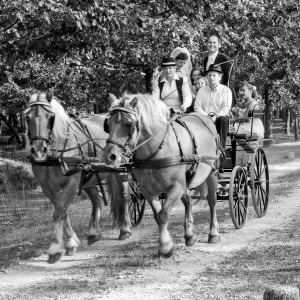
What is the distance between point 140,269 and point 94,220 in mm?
2191

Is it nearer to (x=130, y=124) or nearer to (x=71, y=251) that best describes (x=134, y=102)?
(x=130, y=124)

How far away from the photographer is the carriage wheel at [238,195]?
441 inches

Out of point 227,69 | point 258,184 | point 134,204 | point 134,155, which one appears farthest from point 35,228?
point 134,155

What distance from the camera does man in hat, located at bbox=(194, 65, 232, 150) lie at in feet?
36.5

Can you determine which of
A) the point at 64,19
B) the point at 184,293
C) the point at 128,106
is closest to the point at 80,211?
the point at 64,19

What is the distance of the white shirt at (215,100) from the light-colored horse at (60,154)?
68.9 inches

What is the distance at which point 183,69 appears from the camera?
12.0 metres

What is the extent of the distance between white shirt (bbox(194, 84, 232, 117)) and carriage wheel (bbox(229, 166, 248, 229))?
1053mm

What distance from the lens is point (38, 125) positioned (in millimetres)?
8758

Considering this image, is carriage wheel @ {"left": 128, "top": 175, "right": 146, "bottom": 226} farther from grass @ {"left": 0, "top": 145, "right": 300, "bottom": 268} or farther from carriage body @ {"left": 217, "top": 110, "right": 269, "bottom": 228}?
carriage body @ {"left": 217, "top": 110, "right": 269, "bottom": 228}

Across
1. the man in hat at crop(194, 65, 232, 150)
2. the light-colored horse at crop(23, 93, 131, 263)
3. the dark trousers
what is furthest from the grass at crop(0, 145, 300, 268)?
the man in hat at crop(194, 65, 232, 150)

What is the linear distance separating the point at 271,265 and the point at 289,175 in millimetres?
12519

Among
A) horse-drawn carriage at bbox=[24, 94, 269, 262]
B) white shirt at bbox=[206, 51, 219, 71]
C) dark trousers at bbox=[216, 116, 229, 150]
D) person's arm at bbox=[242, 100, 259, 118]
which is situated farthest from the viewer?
person's arm at bbox=[242, 100, 259, 118]

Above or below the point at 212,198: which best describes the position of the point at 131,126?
above
